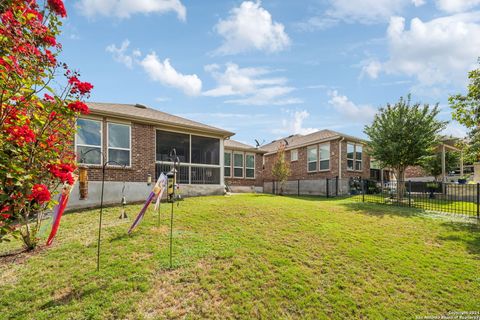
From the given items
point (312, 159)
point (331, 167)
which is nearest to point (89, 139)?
point (331, 167)

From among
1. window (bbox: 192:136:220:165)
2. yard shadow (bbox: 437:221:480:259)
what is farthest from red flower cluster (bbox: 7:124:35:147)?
window (bbox: 192:136:220:165)

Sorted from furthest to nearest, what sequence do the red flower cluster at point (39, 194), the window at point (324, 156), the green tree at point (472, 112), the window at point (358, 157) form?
the window at point (358, 157) → the window at point (324, 156) → the green tree at point (472, 112) → the red flower cluster at point (39, 194)

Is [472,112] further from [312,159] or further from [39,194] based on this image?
[39,194]

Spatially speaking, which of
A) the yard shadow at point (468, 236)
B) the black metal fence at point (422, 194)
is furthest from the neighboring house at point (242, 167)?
the yard shadow at point (468, 236)

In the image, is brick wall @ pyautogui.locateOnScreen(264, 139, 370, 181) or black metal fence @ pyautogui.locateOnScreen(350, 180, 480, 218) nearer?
black metal fence @ pyautogui.locateOnScreen(350, 180, 480, 218)

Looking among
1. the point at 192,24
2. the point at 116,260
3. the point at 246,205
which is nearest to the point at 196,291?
the point at 116,260

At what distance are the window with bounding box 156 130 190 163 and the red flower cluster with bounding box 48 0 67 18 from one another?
33.2ft

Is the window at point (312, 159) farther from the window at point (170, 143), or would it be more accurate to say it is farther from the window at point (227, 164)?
the window at point (170, 143)

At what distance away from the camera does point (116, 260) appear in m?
5.23

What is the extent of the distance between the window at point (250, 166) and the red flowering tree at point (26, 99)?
17.2 m

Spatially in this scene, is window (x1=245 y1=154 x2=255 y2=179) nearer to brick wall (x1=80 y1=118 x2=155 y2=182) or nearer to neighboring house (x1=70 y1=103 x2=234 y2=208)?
neighboring house (x1=70 y1=103 x2=234 y2=208)

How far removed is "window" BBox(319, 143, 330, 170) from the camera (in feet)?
62.2

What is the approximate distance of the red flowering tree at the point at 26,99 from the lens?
110 inches

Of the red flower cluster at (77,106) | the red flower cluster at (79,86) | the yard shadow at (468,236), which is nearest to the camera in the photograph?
the red flower cluster at (77,106)
